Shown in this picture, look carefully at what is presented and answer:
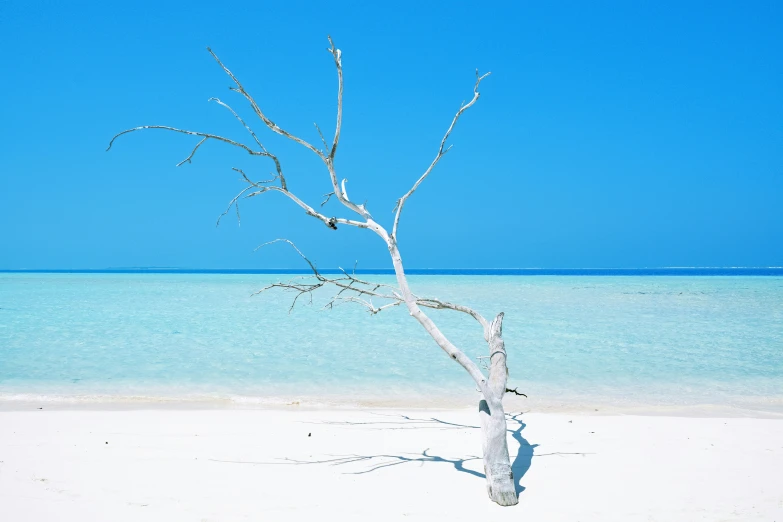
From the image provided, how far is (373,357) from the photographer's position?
412 inches

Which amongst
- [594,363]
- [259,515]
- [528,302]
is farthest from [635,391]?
[528,302]

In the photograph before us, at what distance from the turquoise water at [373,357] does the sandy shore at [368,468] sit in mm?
1772

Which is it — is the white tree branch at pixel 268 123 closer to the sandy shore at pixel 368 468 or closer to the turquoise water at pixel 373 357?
the sandy shore at pixel 368 468

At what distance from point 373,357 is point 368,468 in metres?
6.18

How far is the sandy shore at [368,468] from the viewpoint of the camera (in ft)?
11.5

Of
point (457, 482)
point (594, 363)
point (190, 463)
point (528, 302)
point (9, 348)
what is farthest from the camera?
point (528, 302)

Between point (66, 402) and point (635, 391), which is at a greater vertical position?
point (635, 391)

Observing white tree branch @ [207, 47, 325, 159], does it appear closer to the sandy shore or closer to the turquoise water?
the sandy shore

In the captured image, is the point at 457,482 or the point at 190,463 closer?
the point at 457,482

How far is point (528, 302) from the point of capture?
23625mm

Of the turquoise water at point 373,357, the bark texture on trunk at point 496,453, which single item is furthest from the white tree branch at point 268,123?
the turquoise water at point 373,357

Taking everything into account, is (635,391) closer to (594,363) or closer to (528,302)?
(594,363)

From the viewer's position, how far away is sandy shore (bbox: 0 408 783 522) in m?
3.52

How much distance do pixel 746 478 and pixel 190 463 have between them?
3961mm
